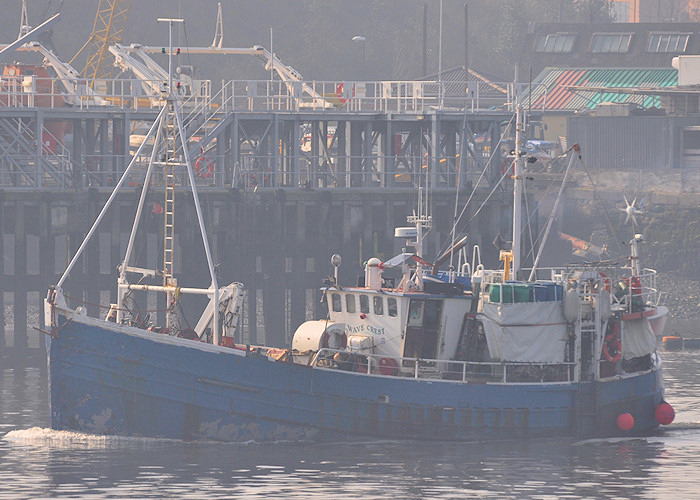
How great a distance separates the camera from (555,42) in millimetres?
109250

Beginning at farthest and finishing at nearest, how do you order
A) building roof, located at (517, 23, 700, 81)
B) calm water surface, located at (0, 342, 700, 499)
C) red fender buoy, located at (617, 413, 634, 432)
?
building roof, located at (517, 23, 700, 81) → red fender buoy, located at (617, 413, 634, 432) → calm water surface, located at (0, 342, 700, 499)

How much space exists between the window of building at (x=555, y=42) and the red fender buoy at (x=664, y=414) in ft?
231

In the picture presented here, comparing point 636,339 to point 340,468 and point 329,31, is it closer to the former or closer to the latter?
point 340,468

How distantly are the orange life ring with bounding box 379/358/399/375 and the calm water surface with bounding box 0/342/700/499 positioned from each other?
175cm

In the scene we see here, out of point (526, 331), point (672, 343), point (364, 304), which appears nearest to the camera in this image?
point (526, 331)

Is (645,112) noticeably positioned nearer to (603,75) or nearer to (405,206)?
(603,75)

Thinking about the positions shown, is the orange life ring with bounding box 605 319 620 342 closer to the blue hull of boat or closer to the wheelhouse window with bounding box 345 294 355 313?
the blue hull of boat

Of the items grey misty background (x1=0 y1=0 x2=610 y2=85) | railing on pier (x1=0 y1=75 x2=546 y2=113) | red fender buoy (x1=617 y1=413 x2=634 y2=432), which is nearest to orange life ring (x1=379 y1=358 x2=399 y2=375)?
red fender buoy (x1=617 y1=413 x2=634 y2=432)

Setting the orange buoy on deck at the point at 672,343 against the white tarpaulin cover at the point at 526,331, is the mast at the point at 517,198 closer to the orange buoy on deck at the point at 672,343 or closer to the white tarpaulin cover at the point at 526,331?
the white tarpaulin cover at the point at 526,331

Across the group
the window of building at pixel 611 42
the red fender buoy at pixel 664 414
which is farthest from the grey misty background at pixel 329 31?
the red fender buoy at pixel 664 414

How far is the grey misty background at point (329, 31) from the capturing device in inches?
4884

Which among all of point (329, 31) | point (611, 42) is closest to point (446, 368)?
point (611, 42)

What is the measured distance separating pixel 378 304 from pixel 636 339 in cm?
726

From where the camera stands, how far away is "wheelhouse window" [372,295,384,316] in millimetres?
38344
